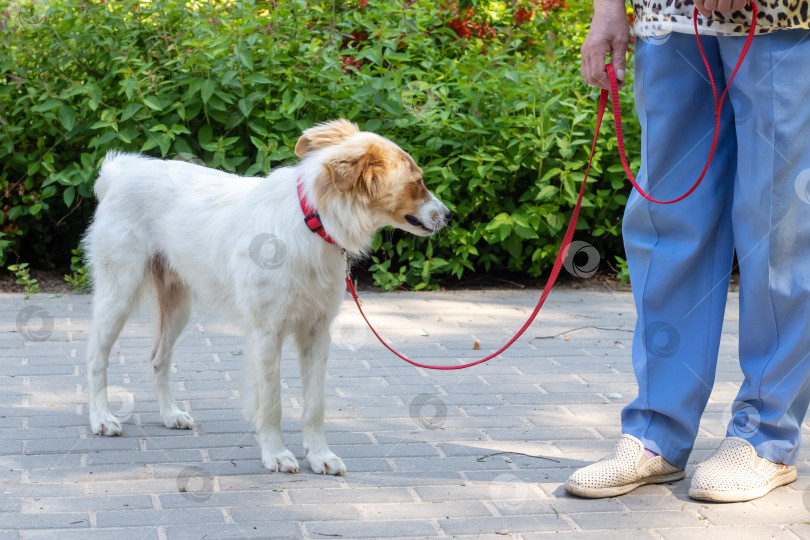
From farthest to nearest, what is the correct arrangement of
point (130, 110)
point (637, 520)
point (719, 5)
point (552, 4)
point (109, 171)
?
point (552, 4), point (130, 110), point (109, 171), point (637, 520), point (719, 5)

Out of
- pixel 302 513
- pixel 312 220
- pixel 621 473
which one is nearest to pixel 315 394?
pixel 302 513

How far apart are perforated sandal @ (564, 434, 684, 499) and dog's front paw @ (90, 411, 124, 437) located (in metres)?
2.03

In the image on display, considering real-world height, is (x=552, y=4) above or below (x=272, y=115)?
above

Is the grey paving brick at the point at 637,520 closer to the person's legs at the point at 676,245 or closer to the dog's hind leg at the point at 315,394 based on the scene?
the person's legs at the point at 676,245

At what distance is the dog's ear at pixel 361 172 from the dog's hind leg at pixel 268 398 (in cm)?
70

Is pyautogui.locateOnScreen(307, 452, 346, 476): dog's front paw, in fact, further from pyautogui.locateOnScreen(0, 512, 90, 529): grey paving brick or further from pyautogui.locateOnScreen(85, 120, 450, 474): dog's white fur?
pyautogui.locateOnScreen(0, 512, 90, 529): grey paving brick

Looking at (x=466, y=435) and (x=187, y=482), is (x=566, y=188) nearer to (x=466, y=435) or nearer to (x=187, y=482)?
(x=466, y=435)

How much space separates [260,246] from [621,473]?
5.54 feet

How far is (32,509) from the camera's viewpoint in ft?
11.0

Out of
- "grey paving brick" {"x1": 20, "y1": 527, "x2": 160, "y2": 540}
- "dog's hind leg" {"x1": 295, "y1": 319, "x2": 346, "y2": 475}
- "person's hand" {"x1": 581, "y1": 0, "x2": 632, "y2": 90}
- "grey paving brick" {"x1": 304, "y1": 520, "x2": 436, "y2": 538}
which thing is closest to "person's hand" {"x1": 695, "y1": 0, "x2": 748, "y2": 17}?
"person's hand" {"x1": 581, "y1": 0, "x2": 632, "y2": 90}

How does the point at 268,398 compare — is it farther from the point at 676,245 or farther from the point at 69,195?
the point at 69,195

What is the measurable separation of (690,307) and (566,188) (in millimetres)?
3278

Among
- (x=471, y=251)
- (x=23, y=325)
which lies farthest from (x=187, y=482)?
(x=471, y=251)

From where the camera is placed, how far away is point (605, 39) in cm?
347
